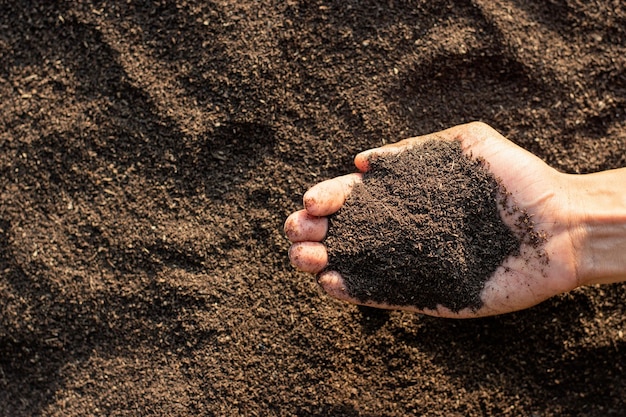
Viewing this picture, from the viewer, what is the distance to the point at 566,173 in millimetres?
1973

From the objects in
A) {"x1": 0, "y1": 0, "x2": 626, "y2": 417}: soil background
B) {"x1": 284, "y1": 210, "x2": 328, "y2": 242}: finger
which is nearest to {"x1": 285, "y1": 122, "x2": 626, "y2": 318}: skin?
{"x1": 284, "y1": 210, "x2": 328, "y2": 242}: finger

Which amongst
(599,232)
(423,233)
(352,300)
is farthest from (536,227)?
(352,300)

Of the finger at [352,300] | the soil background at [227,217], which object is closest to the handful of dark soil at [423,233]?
the finger at [352,300]

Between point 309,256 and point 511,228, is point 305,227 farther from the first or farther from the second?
point 511,228

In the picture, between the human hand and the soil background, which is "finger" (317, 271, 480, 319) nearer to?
the human hand

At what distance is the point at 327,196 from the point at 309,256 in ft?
0.56

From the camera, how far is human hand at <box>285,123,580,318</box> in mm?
1788

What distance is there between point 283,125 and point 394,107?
34 cm

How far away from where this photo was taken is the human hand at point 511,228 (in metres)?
1.79

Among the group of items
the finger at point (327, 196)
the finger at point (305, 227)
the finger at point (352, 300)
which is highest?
the finger at point (327, 196)

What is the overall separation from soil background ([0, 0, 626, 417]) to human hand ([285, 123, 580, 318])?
140 millimetres

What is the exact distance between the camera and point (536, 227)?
182cm

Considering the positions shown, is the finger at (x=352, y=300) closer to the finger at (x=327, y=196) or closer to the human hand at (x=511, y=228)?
the human hand at (x=511, y=228)

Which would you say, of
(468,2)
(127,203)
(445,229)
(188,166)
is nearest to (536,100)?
(468,2)
